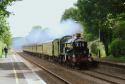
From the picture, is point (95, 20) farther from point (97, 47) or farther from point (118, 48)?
point (118, 48)

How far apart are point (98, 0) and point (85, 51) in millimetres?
14143

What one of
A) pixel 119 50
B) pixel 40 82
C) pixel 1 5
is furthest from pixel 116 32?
pixel 40 82

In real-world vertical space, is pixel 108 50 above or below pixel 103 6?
below

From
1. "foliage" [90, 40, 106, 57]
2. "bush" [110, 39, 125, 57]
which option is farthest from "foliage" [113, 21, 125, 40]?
"foliage" [90, 40, 106, 57]

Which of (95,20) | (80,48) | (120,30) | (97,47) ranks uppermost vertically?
(95,20)

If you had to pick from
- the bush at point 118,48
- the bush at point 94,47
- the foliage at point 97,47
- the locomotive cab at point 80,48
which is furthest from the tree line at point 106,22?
the locomotive cab at point 80,48

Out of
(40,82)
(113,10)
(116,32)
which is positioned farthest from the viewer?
(116,32)

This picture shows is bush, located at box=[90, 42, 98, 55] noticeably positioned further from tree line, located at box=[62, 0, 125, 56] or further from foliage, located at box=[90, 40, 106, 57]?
tree line, located at box=[62, 0, 125, 56]

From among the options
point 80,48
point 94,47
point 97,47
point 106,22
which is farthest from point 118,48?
point 80,48

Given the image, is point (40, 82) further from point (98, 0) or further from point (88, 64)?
point (98, 0)

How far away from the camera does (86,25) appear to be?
6612cm

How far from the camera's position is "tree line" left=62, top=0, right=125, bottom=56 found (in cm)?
4634

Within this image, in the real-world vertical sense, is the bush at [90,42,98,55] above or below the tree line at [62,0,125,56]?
below

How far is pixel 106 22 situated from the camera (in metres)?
59.2
